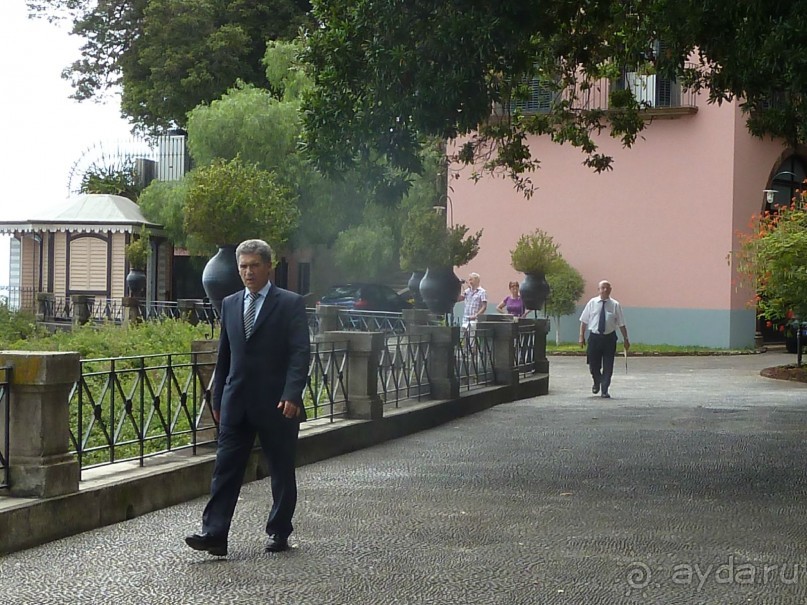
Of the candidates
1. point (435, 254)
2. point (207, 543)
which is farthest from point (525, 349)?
point (207, 543)

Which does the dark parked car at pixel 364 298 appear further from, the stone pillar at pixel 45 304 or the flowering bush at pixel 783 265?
the flowering bush at pixel 783 265

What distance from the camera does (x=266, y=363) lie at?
289 inches

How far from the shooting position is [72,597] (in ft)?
20.9

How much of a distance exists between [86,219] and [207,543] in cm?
3425

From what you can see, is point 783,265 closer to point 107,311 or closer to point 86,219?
point 107,311

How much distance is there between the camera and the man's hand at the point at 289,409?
724 centimetres

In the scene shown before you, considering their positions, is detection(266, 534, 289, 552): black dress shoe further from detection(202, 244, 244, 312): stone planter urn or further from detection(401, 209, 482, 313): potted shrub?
detection(401, 209, 482, 313): potted shrub

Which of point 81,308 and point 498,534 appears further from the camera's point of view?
point 81,308

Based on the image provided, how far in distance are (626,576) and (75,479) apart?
11.4 feet

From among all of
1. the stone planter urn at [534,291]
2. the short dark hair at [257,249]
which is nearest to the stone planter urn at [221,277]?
the short dark hair at [257,249]

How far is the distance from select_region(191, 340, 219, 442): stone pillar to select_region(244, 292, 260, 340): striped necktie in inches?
111

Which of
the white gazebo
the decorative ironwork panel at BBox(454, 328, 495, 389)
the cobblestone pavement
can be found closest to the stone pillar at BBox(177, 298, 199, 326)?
the white gazebo

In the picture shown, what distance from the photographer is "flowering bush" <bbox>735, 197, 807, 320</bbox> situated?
75.6 ft

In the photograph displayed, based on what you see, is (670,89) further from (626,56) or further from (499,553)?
(499,553)
